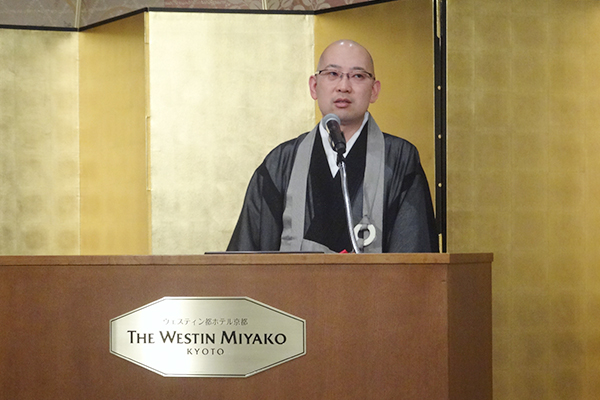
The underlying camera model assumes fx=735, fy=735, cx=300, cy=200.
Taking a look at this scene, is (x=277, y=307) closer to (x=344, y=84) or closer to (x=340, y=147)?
(x=340, y=147)

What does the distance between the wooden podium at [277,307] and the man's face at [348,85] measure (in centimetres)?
174

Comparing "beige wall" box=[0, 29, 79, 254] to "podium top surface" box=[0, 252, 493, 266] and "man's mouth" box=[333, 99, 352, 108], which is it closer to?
"man's mouth" box=[333, 99, 352, 108]

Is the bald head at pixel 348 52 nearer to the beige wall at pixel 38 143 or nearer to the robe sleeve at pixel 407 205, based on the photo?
the robe sleeve at pixel 407 205

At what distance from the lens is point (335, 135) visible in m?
2.27

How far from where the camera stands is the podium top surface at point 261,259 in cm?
157

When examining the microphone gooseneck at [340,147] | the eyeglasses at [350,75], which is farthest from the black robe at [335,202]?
the microphone gooseneck at [340,147]

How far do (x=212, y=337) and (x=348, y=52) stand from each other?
2023 millimetres

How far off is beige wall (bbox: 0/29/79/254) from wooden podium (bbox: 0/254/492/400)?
1.98m

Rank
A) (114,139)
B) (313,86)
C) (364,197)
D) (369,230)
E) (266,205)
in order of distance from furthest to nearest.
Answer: (114,139) → (313,86) → (266,205) → (364,197) → (369,230)

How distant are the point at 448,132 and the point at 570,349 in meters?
1.09

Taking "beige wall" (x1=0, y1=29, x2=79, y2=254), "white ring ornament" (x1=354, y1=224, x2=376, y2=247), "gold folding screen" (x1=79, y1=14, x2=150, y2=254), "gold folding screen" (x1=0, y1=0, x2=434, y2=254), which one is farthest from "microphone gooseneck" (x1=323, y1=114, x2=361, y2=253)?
"beige wall" (x1=0, y1=29, x2=79, y2=254)

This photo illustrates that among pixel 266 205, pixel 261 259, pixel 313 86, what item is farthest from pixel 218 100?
pixel 261 259

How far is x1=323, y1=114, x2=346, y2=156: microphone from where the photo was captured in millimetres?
2201

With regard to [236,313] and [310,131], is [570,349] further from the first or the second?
[236,313]
